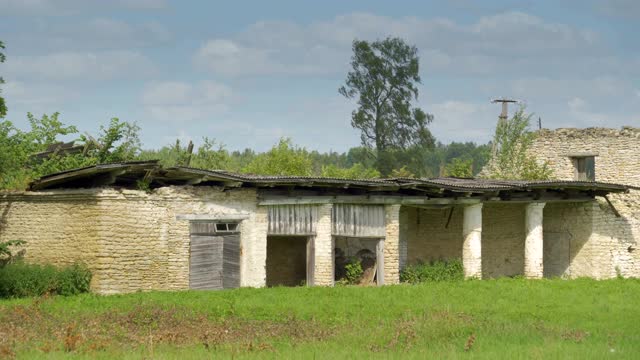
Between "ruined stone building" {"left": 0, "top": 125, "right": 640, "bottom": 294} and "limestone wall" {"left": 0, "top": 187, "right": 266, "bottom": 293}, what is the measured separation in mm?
25

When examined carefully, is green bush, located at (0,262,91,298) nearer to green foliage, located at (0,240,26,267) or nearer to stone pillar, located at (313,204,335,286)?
green foliage, located at (0,240,26,267)

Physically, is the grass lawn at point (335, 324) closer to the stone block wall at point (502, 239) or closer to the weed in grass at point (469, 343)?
the weed in grass at point (469, 343)

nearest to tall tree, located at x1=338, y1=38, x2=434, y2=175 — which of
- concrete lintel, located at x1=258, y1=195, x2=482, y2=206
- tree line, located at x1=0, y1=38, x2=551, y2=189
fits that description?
tree line, located at x1=0, y1=38, x2=551, y2=189

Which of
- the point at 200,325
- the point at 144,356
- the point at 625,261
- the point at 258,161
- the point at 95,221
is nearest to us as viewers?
the point at 144,356

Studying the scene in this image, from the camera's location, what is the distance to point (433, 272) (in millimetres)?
26000

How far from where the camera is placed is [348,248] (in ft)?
90.3

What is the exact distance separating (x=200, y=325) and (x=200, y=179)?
5.54m

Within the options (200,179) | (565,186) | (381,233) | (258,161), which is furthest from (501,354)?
(258,161)

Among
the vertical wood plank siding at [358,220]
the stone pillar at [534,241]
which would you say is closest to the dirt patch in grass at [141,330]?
the vertical wood plank siding at [358,220]

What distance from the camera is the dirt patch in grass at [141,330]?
559 inches

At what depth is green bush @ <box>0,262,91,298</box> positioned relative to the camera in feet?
66.2

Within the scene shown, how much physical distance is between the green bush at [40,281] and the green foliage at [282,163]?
868 inches

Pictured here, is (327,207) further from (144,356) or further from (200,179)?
(144,356)

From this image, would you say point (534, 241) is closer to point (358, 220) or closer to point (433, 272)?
point (433, 272)
